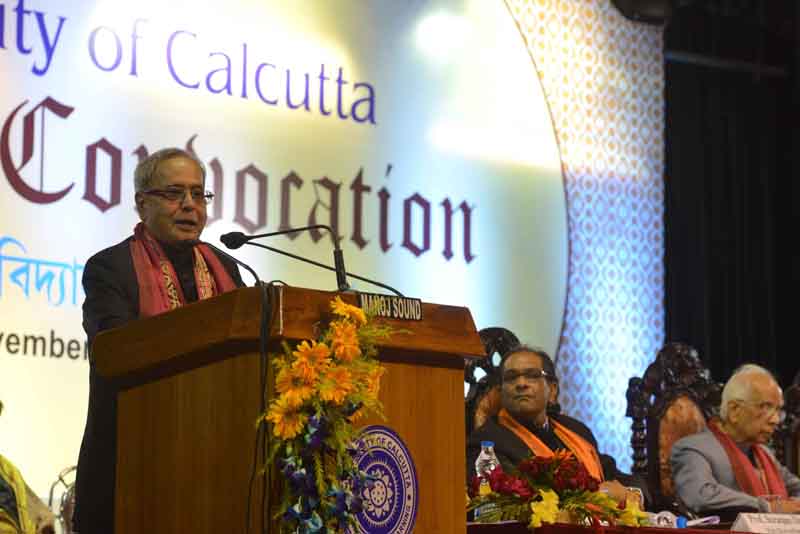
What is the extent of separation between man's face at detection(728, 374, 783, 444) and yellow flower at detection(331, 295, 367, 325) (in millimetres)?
3140

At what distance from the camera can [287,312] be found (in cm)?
218

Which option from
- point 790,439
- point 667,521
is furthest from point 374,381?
point 790,439

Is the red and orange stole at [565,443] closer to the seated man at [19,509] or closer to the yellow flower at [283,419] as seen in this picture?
the seated man at [19,509]

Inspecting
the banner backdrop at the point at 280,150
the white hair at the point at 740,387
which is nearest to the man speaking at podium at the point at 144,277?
the banner backdrop at the point at 280,150

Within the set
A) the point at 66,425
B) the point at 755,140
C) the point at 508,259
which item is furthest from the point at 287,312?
the point at 755,140

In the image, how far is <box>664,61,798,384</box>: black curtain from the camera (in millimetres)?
6910

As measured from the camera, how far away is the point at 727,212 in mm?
7168

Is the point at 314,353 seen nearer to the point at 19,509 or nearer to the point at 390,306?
the point at 390,306

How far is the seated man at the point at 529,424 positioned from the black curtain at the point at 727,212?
2109 millimetres

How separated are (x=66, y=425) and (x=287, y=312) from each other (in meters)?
2.72

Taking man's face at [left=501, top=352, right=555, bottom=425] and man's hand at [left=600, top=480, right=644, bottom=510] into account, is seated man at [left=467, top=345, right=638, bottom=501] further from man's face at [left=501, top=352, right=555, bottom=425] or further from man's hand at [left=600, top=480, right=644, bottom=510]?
man's hand at [left=600, top=480, right=644, bottom=510]

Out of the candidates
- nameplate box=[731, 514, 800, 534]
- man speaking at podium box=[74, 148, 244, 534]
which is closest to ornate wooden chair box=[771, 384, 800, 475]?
nameplate box=[731, 514, 800, 534]

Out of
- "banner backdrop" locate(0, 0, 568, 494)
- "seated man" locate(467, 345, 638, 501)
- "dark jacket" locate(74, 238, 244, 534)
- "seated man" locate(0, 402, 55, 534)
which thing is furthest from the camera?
"banner backdrop" locate(0, 0, 568, 494)

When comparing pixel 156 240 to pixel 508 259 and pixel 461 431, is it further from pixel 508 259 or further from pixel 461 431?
pixel 508 259
